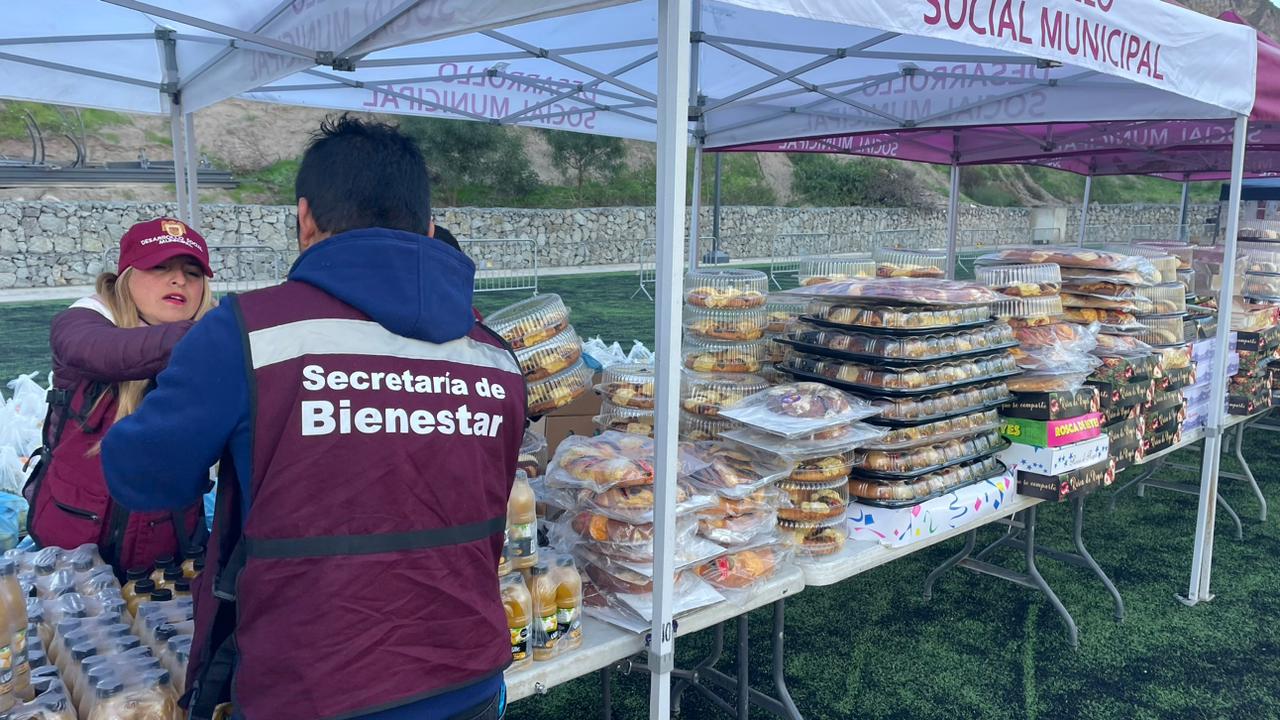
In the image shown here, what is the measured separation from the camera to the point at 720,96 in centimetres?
505

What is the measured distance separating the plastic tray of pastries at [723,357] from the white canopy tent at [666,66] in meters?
0.86

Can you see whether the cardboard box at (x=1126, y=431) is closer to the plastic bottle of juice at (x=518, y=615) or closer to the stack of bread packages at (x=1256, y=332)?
the stack of bread packages at (x=1256, y=332)

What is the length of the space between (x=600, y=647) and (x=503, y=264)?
15938mm

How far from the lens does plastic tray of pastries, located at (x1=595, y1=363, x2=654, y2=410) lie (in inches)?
117

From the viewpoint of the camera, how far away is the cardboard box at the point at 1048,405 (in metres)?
3.09

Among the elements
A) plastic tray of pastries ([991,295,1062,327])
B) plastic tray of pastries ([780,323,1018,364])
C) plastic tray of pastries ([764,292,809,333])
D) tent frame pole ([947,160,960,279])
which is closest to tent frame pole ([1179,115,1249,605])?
plastic tray of pastries ([991,295,1062,327])

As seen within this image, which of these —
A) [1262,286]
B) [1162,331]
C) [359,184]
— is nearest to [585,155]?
[1262,286]

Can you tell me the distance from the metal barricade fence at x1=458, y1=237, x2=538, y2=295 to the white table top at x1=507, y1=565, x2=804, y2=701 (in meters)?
11.2

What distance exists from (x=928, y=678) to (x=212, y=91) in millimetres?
3840

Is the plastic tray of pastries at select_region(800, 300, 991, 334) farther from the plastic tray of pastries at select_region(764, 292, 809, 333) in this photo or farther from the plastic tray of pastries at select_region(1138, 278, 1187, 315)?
the plastic tray of pastries at select_region(1138, 278, 1187, 315)

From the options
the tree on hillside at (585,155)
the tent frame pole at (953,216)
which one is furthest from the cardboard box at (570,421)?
the tree on hillside at (585,155)

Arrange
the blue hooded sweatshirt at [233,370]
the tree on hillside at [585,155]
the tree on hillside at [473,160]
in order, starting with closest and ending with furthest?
the blue hooded sweatshirt at [233,370], the tree on hillside at [473,160], the tree on hillside at [585,155]

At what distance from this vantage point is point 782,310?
341cm

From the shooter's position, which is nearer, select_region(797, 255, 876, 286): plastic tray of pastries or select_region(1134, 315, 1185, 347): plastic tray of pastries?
select_region(1134, 315, 1185, 347): plastic tray of pastries
